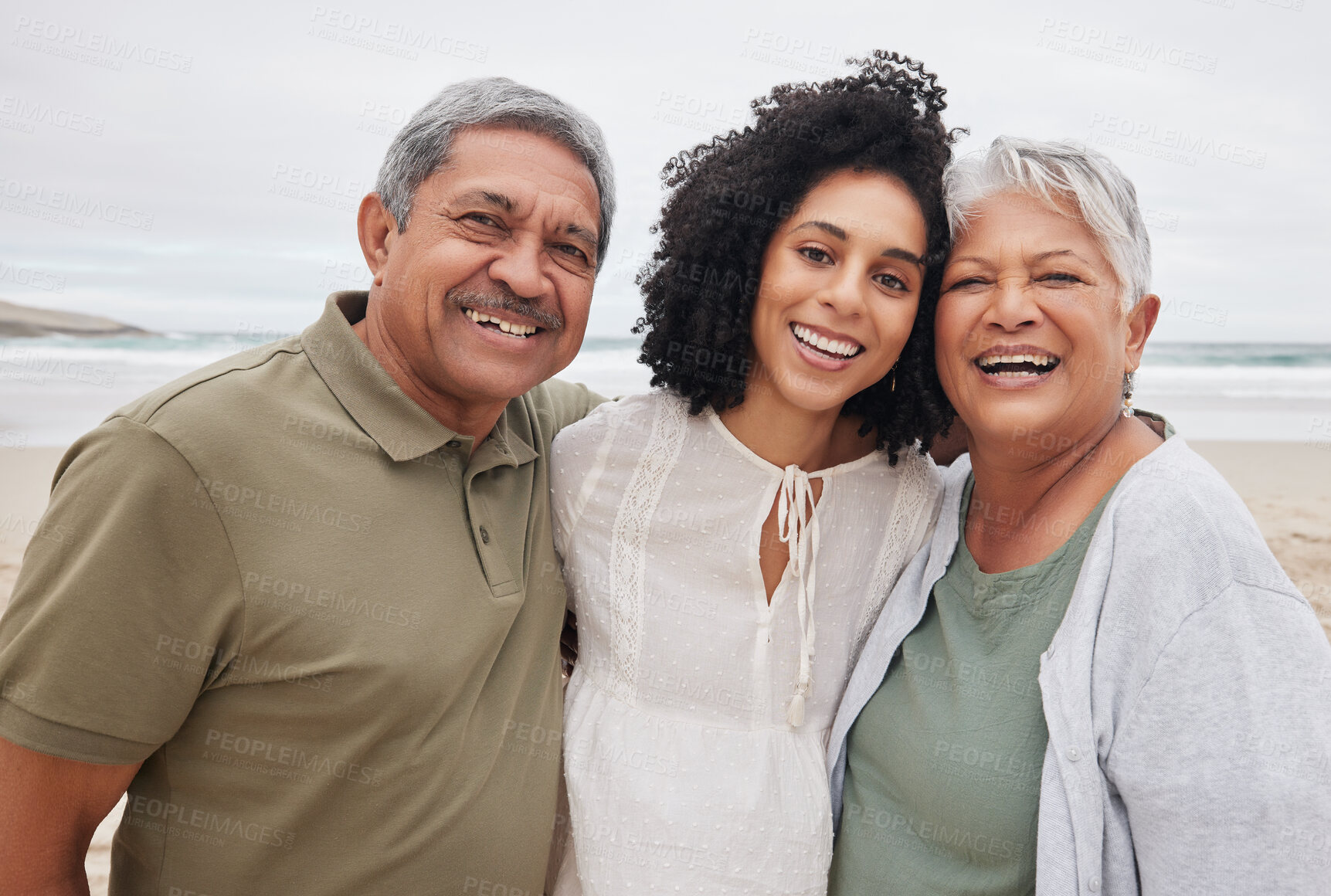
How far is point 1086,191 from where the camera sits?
1.99 metres

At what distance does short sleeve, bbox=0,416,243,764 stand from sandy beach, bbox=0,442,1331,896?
3141 mm

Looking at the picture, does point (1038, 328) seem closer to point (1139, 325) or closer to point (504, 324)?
point (1139, 325)

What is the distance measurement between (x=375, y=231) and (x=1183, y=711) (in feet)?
6.46

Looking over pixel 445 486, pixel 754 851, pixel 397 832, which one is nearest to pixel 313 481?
pixel 445 486

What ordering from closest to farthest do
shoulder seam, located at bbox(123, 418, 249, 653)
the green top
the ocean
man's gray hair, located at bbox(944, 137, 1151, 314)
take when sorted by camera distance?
shoulder seam, located at bbox(123, 418, 249, 653) → the green top → man's gray hair, located at bbox(944, 137, 1151, 314) → the ocean

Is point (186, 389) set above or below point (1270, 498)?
above

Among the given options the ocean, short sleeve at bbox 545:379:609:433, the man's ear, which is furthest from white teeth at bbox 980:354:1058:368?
the ocean

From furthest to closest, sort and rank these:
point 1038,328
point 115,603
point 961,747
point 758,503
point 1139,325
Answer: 1. point 758,503
2. point 1139,325
3. point 1038,328
4. point 961,747
5. point 115,603

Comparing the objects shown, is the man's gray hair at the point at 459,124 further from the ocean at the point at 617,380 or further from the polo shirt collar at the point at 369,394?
the ocean at the point at 617,380

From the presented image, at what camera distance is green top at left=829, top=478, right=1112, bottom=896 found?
1838mm

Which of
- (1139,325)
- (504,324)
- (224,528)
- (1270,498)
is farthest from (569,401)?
(1270,498)

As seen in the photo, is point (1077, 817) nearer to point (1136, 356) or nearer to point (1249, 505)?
point (1136, 356)

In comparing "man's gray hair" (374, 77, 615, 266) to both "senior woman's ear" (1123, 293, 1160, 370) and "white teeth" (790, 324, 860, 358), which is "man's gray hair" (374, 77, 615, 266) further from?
"senior woman's ear" (1123, 293, 1160, 370)

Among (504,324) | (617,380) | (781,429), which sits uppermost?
(504,324)
